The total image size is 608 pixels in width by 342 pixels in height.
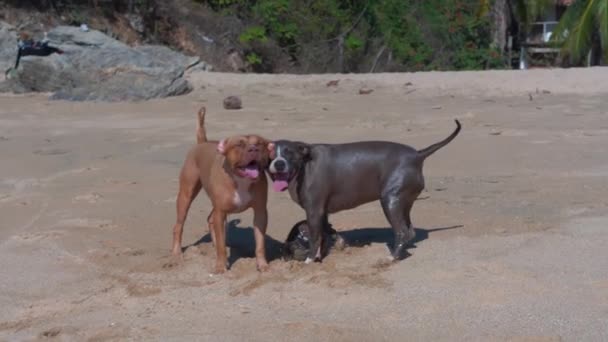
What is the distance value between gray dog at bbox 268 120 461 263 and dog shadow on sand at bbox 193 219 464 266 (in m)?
0.42

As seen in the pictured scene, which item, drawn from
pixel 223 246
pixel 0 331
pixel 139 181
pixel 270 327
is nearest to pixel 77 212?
pixel 139 181

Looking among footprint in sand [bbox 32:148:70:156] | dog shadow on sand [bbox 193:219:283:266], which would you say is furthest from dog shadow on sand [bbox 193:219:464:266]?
footprint in sand [bbox 32:148:70:156]

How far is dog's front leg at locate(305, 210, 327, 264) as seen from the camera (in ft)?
22.3

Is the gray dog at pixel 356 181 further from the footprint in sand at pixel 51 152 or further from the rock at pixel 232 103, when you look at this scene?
the rock at pixel 232 103

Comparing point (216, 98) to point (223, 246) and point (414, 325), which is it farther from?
point (414, 325)

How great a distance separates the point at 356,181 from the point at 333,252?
1.92 feet

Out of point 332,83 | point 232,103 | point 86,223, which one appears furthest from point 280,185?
point 332,83

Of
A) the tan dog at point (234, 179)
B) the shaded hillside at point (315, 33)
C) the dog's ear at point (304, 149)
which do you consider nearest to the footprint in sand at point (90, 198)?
the tan dog at point (234, 179)

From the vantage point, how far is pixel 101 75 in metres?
17.5

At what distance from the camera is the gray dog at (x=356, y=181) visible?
6773mm

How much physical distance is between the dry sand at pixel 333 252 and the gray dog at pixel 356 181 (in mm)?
261

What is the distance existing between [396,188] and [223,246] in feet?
3.80

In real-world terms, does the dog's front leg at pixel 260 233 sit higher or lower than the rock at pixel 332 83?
higher

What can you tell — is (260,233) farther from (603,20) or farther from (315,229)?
(603,20)
